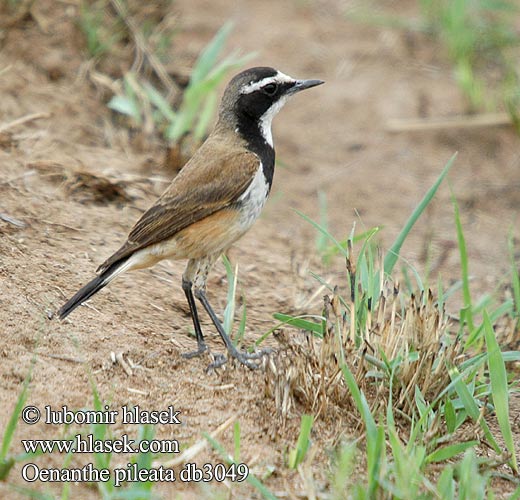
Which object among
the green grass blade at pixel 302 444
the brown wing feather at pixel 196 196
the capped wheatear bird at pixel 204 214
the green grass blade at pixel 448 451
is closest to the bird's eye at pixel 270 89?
the capped wheatear bird at pixel 204 214

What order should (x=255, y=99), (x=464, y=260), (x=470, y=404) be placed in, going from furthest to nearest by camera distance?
(x=255, y=99), (x=464, y=260), (x=470, y=404)

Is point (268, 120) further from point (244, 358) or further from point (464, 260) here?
point (244, 358)

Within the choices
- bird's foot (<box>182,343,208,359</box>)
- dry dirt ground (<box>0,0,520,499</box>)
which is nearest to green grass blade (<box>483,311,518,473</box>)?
dry dirt ground (<box>0,0,520,499</box>)

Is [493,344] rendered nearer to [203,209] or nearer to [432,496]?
[432,496]

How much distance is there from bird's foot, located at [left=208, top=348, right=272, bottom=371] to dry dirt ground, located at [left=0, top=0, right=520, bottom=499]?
0.08 meters

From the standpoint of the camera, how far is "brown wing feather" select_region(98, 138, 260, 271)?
561 centimetres

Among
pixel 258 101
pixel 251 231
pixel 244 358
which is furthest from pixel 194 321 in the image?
pixel 251 231

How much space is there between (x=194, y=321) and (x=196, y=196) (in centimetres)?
76

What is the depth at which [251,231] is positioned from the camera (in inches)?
299

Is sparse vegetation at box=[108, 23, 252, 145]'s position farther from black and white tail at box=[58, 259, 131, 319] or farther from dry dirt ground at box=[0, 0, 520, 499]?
black and white tail at box=[58, 259, 131, 319]

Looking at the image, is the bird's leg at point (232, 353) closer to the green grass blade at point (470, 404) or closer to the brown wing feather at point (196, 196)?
the brown wing feather at point (196, 196)

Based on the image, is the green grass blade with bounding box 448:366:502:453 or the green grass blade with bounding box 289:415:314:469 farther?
the green grass blade with bounding box 448:366:502:453

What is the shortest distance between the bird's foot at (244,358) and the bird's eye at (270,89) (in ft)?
5.96

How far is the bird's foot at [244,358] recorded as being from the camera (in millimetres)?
5152
